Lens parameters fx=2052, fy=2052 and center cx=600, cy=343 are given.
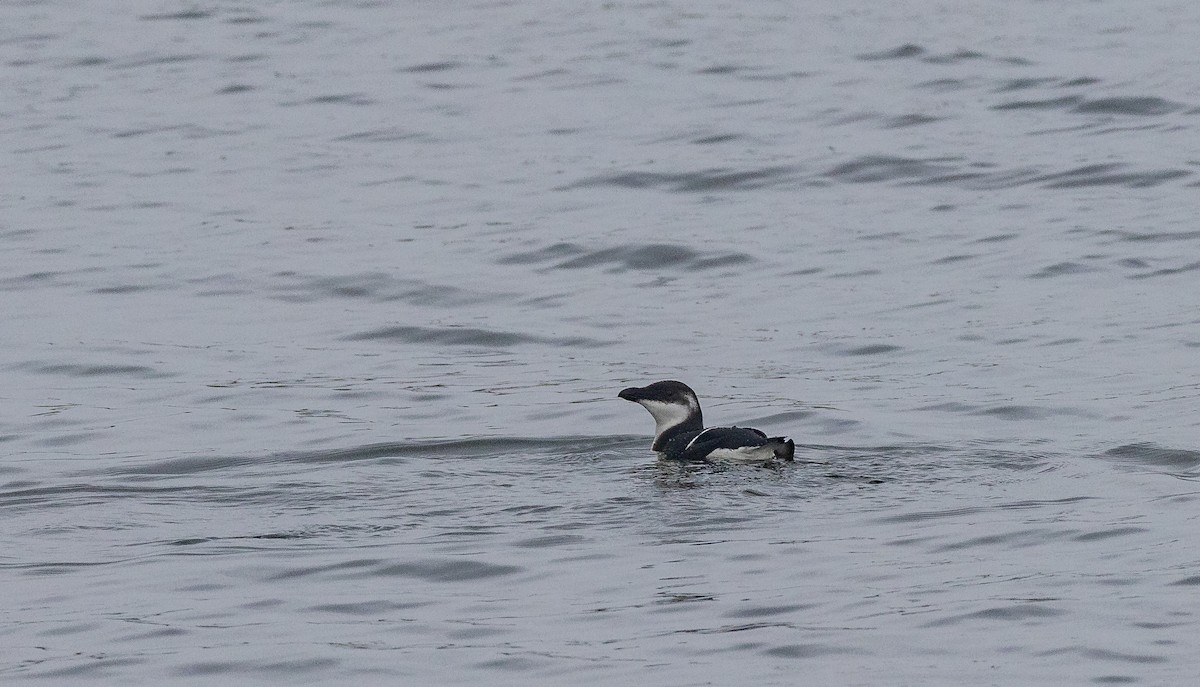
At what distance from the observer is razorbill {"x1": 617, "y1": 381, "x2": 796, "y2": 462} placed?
11094mm

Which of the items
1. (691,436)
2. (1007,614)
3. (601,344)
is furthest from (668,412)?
(1007,614)

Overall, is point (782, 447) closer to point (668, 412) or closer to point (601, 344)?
point (668, 412)

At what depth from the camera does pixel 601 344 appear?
15.0m

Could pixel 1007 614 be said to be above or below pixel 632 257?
below

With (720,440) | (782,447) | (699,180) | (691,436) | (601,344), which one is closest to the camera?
(782,447)

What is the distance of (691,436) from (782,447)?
845mm

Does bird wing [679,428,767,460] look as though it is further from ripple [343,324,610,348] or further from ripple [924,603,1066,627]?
ripple [343,324,610,348]

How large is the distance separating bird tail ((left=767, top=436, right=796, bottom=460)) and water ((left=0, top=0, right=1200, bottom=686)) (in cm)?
16

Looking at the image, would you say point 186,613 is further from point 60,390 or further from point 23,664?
point 60,390

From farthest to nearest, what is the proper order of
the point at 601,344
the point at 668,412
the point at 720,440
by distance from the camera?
the point at 601,344, the point at 668,412, the point at 720,440

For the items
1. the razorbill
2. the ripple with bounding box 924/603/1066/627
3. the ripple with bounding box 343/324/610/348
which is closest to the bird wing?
the razorbill

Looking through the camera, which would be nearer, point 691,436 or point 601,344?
point 691,436

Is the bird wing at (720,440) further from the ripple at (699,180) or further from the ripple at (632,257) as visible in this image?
the ripple at (699,180)

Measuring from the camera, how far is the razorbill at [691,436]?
11094 mm
